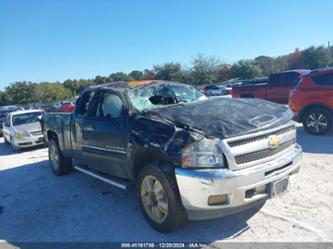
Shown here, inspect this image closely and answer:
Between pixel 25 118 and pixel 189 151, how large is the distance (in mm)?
11037

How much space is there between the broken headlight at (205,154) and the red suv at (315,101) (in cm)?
596

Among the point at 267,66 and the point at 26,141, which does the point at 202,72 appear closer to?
the point at 267,66

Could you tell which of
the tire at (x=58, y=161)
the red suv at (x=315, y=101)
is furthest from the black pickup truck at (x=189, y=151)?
the red suv at (x=315, y=101)

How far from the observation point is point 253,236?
3.39 metres

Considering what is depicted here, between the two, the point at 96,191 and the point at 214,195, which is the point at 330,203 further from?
the point at 96,191

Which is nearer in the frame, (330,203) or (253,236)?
(253,236)

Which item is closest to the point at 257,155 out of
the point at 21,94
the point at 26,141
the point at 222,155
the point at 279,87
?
the point at 222,155

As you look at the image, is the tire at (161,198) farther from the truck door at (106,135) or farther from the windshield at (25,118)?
the windshield at (25,118)

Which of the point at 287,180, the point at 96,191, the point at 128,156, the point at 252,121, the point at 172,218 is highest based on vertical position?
the point at 252,121

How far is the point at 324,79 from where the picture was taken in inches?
316

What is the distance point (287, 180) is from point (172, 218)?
55.8 inches

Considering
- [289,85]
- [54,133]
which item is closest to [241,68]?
[289,85]

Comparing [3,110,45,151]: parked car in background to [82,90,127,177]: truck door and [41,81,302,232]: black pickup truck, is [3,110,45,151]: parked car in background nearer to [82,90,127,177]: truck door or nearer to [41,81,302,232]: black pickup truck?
[82,90,127,177]: truck door

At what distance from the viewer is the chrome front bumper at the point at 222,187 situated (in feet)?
10.1
